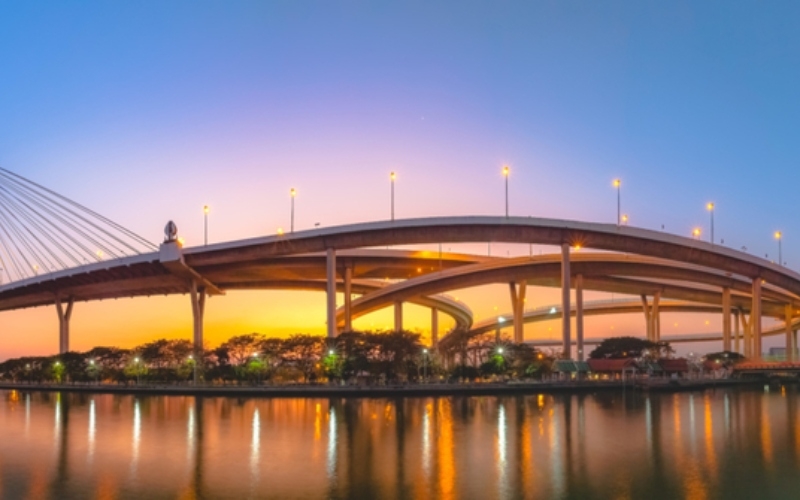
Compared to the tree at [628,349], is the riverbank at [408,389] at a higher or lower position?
lower

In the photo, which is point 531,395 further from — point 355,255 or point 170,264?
point 170,264

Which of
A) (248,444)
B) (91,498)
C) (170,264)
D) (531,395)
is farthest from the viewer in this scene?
(170,264)

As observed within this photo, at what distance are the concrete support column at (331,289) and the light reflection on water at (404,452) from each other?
2245 cm

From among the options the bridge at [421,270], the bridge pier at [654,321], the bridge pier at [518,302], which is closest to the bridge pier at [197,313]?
the bridge at [421,270]

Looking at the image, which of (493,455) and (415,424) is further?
(415,424)

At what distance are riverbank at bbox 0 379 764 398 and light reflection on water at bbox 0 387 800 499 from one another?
8.97 metres

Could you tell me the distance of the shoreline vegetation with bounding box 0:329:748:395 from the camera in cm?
5416

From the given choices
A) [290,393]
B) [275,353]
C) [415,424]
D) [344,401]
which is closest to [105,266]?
[275,353]

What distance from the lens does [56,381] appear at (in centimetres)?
7338

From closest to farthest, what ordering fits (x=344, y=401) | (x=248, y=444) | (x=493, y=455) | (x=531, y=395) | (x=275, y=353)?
1. (x=493, y=455)
2. (x=248, y=444)
3. (x=344, y=401)
4. (x=531, y=395)
5. (x=275, y=353)

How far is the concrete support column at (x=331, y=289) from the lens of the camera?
208 feet

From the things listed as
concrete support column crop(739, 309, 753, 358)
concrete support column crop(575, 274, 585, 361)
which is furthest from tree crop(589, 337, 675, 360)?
concrete support column crop(739, 309, 753, 358)

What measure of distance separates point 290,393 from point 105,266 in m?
27.1

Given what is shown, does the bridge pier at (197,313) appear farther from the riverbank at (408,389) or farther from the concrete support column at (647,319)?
the concrete support column at (647,319)
